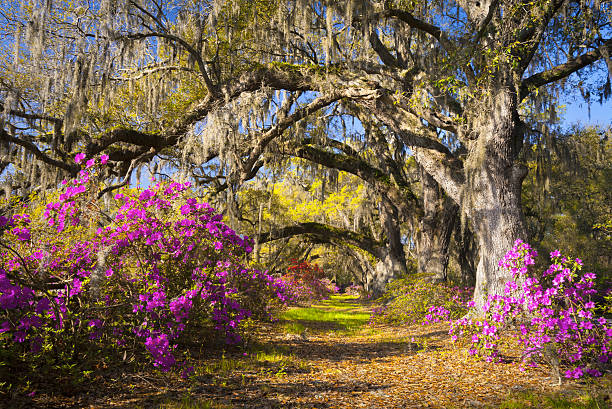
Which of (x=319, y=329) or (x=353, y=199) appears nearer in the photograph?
(x=319, y=329)

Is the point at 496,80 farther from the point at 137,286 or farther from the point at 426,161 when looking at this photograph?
the point at 137,286

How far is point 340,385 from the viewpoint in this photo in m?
4.48

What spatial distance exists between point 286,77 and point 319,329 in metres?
6.44

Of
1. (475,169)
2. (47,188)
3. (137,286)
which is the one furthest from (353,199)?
(137,286)

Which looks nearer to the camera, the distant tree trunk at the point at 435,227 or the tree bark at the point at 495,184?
the tree bark at the point at 495,184

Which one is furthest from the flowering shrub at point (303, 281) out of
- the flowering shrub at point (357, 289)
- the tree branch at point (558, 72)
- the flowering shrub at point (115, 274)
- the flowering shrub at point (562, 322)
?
the flowering shrub at point (562, 322)

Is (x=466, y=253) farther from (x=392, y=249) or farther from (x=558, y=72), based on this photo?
(x=558, y=72)

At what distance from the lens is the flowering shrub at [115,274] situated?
356cm

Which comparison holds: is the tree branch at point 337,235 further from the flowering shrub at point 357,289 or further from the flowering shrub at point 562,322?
the flowering shrub at point 357,289

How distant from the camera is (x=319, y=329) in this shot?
973 cm

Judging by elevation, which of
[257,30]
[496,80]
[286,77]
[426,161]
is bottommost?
[426,161]

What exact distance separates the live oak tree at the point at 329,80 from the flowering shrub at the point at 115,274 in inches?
117

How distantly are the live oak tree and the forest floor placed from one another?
2213 mm

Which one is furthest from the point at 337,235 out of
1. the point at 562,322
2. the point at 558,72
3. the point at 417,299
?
the point at 562,322
